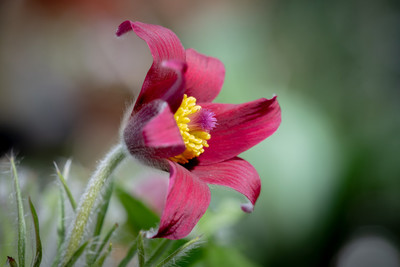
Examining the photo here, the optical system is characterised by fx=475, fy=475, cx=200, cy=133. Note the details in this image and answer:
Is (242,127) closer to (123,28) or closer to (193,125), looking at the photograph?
(193,125)

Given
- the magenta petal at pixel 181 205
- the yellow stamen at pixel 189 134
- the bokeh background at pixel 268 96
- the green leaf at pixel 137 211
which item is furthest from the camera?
the bokeh background at pixel 268 96

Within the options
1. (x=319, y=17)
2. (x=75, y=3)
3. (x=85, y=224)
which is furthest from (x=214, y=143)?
(x=75, y=3)

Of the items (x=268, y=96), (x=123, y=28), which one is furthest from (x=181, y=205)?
(x=268, y=96)

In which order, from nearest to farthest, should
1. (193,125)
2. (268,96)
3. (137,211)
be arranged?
(193,125), (137,211), (268,96)

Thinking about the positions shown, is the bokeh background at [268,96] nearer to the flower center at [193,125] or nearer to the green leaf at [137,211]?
the green leaf at [137,211]

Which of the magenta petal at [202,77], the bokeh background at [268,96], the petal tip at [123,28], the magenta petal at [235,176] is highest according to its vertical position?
the petal tip at [123,28]

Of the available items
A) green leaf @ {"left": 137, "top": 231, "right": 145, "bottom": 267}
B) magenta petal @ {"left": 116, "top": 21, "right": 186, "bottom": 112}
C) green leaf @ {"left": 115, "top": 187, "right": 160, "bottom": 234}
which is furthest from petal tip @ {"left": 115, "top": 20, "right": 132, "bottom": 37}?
green leaf @ {"left": 115, "top": 187, "right": 160, "bottom": 234}

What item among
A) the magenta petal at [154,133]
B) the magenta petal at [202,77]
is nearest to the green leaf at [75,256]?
the magenta petal at [154,133]

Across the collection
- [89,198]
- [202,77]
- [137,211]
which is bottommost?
[137,211]
